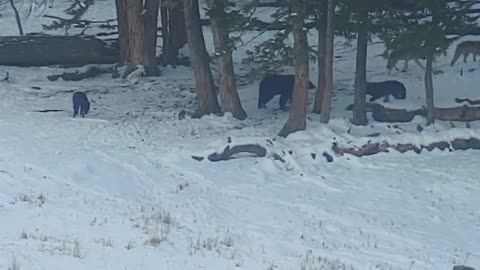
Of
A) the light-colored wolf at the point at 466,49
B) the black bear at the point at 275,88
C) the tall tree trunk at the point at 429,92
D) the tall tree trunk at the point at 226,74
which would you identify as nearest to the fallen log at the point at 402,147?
the tall tree trunk at the point at 429,92

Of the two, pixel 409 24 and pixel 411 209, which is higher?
pixel 409 24

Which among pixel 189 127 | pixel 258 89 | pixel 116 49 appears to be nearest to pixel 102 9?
pixel 116 49

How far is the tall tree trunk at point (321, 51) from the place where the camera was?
21.4 m

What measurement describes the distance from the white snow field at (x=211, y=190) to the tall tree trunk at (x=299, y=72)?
0.43 metres

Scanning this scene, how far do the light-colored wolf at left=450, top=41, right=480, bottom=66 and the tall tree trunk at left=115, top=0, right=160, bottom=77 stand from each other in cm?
879

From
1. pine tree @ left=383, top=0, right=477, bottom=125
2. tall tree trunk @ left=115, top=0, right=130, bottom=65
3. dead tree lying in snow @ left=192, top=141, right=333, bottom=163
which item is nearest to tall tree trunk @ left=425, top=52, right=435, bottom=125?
pine tree @ left=383, top=0, right=477, bottom=125

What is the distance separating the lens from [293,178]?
18.0 m

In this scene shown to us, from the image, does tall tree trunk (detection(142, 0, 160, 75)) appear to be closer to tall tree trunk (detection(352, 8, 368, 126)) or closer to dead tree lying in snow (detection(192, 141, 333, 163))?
tall tree trunk (detection(352, 8, 368, 126))

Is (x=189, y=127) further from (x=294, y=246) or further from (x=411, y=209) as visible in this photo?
(x=294, y=246)

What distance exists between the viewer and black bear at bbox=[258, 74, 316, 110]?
2425 centimetres

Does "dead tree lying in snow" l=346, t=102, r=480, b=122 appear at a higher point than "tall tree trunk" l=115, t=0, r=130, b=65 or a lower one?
lower

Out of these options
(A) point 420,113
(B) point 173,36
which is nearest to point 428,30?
(A) point 420,113

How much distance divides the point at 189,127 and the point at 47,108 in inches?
154

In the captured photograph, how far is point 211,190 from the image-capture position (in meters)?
16.6
